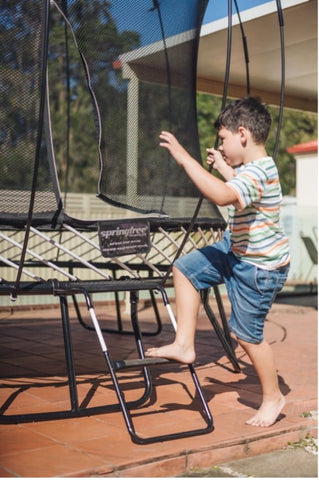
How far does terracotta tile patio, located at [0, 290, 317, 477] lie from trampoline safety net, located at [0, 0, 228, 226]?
1018 millimetres

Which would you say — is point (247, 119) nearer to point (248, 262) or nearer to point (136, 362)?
point (248, 262)

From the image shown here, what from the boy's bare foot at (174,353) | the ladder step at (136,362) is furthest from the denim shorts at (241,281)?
the ladder step at (136,362)

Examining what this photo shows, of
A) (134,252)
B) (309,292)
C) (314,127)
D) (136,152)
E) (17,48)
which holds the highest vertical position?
(314,127)

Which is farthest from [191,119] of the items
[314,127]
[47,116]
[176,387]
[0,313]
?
[314,127]

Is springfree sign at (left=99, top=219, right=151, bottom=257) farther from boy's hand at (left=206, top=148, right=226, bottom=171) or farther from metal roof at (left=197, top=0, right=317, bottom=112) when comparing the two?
metal roof at (left=197, top=0, right=317, bottom=112)

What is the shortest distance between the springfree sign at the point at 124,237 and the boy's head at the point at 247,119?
68 cm

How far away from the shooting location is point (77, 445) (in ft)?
9.66

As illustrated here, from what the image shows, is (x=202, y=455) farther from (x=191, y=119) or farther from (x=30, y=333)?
(x=30, y=333)

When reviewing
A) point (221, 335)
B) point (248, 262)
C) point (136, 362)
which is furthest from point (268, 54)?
point (136, 362)

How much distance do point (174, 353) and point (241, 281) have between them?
0.46 metres

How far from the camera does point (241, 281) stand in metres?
3.37

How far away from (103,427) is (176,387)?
0.96m

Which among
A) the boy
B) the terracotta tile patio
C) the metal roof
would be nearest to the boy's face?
the boy

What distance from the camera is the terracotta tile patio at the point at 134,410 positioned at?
278 cm
